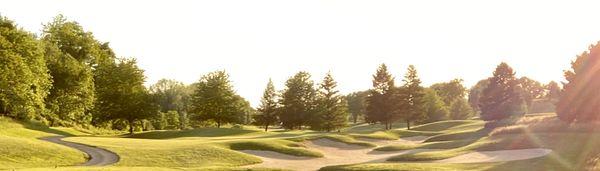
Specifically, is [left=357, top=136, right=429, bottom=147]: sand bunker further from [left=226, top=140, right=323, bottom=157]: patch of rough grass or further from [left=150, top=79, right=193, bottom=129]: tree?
[left=150, top=79, right=193, bottom=129]: tree

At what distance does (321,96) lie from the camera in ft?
257

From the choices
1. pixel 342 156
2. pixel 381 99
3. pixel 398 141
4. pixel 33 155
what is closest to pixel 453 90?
pixel 381 99

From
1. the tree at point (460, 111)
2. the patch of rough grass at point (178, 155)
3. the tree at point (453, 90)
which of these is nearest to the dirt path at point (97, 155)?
the patch of rough grass at point (178, 155)

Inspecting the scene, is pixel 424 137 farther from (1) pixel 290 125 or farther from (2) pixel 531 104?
(2) pixel 531 104

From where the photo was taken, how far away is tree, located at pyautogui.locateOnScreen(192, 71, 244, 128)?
75250mm

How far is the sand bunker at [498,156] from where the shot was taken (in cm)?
3215

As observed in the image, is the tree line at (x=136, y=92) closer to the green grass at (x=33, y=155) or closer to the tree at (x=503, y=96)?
the tree at (x=503, y=96)

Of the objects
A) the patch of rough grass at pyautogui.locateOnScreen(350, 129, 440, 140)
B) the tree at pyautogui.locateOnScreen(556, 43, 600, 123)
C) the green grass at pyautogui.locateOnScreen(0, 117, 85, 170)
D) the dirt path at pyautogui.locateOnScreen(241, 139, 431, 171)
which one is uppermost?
the tree at pyautogui.locateOnScreen(556, 43, 600, 123)

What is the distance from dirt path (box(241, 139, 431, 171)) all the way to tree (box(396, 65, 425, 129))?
112ft

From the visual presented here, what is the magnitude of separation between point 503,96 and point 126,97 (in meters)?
53.1

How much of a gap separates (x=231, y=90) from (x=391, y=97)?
25819 millimetres

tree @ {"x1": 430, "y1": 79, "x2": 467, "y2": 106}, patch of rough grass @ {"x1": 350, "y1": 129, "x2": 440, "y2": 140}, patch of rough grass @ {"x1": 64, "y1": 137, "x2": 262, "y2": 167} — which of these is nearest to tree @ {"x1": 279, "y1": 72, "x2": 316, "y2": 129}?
patch of rough grass @ {"x1": 350, "y1": 129, "x2": 440, "y2": 140}

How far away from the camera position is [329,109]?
251 ft

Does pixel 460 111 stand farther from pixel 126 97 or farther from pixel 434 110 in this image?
pixel 126 97
